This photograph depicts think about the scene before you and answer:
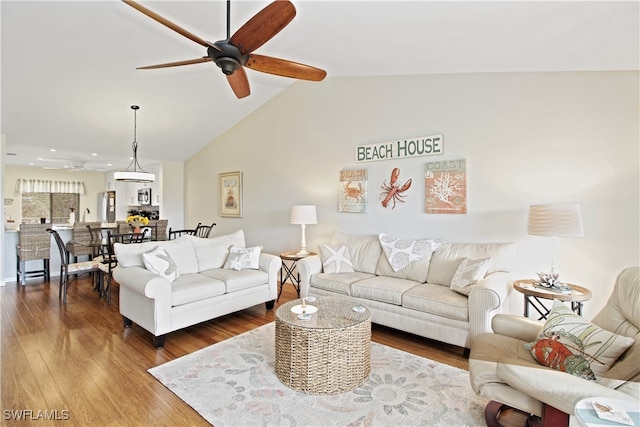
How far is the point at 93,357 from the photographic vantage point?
2691 millimetres

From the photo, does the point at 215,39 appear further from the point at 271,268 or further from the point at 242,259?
the point at 271,268

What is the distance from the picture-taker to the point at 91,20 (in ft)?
10.00

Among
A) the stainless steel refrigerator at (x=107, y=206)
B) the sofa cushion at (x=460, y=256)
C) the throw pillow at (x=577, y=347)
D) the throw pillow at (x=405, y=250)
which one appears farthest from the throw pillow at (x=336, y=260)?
the stainless steel refrigerator at (x=107, y=206)

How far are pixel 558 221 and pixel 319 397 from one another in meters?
2.38

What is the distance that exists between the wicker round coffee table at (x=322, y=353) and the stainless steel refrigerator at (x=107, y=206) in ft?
32.7

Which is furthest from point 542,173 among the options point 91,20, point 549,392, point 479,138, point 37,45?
point 37,45

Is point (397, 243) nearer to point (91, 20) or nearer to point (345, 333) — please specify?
point (345, 333)

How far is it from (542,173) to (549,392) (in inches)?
95.6

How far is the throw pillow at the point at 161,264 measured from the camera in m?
3.17

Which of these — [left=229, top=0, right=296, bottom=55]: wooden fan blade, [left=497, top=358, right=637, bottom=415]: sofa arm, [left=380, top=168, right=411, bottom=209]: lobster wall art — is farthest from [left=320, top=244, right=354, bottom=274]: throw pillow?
[left=229, top=0, right=296, bottom=55]: wooden fan blade

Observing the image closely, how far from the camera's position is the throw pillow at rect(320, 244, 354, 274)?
387 centimetres

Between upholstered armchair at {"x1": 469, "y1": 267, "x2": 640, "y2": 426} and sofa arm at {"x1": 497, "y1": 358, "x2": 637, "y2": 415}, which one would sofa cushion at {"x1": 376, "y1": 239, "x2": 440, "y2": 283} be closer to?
upholstered armchair at {"x1": 469, "y1": 267, "x2": 640, "y2": 426}

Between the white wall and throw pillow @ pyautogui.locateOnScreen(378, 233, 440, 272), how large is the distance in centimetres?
32

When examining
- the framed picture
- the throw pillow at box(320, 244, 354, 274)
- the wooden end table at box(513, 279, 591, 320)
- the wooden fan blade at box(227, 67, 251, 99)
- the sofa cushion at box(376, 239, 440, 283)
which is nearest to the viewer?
the wooden fan blade at box(227, 67, 251, 99)
